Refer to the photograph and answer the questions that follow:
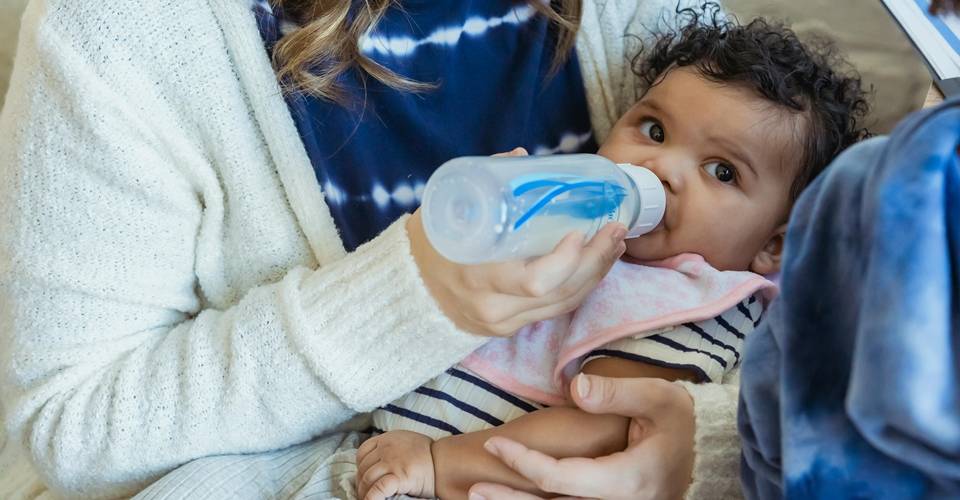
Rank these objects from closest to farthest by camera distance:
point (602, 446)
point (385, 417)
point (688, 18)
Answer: point (602, 446)
point (385, 417)
point (688, 18)

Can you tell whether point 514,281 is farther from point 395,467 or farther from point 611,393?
point 395,467

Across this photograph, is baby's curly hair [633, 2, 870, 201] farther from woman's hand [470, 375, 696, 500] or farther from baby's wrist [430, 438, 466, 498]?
baby's wrist [430, 438, 466, 498]

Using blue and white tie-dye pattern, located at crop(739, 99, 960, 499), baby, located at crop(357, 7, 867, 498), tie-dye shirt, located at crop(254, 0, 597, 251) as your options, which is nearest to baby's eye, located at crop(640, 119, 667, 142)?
baby, located at crop(357, 7, 867, 498)

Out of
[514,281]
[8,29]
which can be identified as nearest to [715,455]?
[514,281]

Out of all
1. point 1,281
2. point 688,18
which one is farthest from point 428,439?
point 688,18

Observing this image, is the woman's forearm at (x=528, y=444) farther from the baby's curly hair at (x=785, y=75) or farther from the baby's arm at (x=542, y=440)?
the baby's curly hair at (x=785, y=75)

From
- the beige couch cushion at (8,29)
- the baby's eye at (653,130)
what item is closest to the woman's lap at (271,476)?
the baby's eye at (653,130)

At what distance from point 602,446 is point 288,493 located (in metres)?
0.32

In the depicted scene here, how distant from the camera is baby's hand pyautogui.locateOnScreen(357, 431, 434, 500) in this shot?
81cm

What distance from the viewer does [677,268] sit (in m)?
0.91

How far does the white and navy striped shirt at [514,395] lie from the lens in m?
0.83

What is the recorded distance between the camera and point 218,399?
84cm

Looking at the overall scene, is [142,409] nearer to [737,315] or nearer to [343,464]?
[343,464]

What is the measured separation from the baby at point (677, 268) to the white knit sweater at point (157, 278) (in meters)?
0.07
